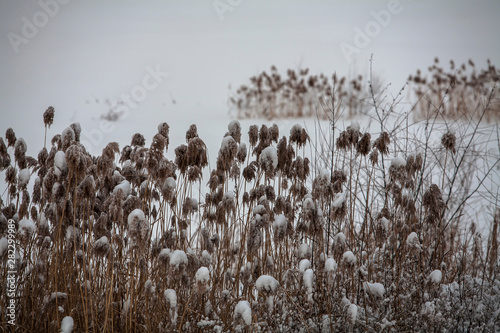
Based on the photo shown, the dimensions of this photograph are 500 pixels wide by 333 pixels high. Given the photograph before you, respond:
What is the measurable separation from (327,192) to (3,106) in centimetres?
698

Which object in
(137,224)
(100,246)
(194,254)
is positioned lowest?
(194,254)

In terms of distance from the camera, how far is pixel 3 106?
7.14 metres

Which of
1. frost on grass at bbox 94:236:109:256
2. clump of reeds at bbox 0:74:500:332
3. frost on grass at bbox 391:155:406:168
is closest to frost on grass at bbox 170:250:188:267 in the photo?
clump of reeds at bbox 0:74:500:332

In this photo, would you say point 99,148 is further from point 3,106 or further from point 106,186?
point 106,186

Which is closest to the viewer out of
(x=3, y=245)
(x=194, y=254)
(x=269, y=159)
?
(x=3, y=245)

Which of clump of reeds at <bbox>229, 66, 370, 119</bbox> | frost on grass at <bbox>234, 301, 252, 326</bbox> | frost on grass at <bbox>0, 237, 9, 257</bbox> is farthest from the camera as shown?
clump of reeds at <bbox>229, 66, 370, 119</bbox>

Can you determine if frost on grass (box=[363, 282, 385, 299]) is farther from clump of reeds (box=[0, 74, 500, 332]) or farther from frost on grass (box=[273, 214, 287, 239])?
frost on grass (box=[273, 214, 287, 239])

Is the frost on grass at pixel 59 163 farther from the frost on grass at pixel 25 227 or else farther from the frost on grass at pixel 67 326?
the frost on grass at pixel 67 326

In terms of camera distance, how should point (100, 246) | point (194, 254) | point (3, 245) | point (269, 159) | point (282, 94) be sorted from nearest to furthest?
point (3, 245) → point (100, 246) → point (269, 159) → point (194, 254) → point (282, 94)

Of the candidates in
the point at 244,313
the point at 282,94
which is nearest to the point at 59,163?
the point at 244,313

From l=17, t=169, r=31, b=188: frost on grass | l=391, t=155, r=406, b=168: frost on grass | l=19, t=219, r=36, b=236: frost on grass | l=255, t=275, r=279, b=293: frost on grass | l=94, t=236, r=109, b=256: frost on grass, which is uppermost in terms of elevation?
l=391, t=155, r=406, b=168: frost on grass

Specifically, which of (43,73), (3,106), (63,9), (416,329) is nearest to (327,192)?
(416,329)

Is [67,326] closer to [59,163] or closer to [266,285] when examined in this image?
[59,163]

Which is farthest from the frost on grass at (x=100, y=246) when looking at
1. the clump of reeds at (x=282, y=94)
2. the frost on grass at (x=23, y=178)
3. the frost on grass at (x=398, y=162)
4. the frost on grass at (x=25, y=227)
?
the clump of reeds at (x=282, y=94)
